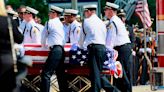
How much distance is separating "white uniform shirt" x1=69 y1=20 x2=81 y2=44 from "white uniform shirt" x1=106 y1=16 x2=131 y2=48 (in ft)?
3.31

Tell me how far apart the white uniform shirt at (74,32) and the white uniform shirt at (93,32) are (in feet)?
3.83

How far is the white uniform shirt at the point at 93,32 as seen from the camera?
11.0m

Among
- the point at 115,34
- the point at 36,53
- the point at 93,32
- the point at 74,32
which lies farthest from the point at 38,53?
the point at 115,34

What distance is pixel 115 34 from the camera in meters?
11.4

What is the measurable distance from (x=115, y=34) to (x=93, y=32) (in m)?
0.63

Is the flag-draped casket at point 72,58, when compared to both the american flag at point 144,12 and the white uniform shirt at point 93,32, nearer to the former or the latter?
the white uniform shirt at point 93,32

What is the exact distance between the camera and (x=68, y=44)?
1180cm

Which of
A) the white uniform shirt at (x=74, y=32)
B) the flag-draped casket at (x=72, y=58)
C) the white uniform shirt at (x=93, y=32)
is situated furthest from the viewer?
the white uniform shirt at (x=74, y=32)

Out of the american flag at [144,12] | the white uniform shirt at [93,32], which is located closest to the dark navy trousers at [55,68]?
the white uniform shirt at [93,32]

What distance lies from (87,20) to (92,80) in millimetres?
1090

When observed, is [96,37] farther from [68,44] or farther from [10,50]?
[10,50]

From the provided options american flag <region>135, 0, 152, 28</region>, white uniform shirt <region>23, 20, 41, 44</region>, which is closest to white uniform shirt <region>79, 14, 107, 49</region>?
white uniform shirt <region>23, 20, 41, 44</region>

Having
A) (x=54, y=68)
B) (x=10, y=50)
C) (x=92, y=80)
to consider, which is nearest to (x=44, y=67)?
(x=54, y=68)

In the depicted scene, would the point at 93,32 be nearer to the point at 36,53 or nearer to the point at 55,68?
the point at 55,68
